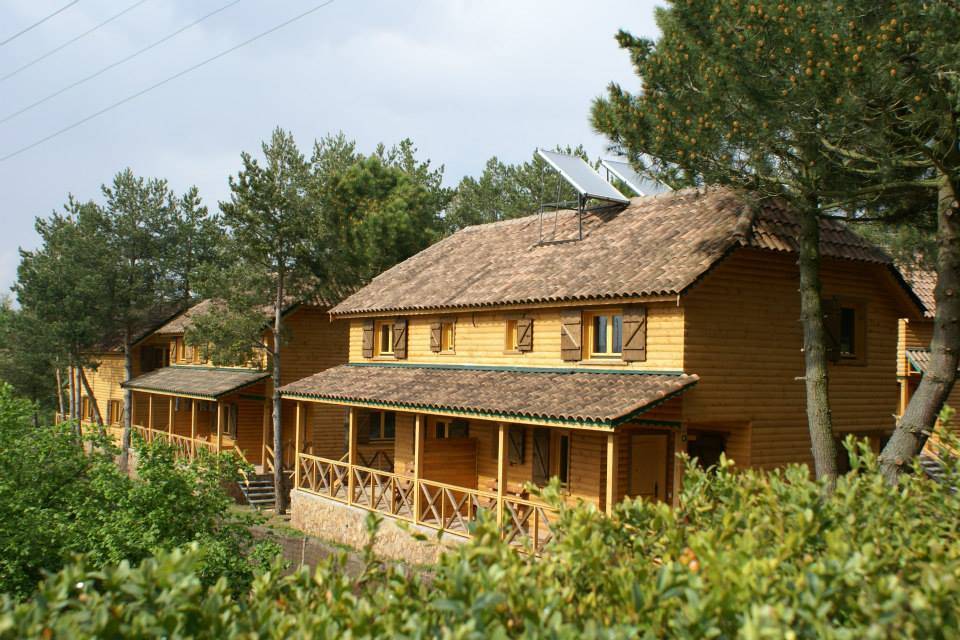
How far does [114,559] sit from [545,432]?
10.5m

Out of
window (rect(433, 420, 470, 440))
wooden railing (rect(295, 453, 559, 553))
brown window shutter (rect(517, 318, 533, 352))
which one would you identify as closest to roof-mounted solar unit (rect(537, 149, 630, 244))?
brown window shutter (rect(517, 318, 533, 352))

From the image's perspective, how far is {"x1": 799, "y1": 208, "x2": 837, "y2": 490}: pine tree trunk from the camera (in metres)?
15.8

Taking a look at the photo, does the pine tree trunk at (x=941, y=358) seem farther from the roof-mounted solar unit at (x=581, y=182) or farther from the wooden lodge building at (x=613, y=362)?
the roof-mounted solar unit at (x=581, y=182)

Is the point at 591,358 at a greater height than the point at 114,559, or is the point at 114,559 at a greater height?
the point at 591,358

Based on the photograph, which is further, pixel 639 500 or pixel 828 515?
pixel 639 500

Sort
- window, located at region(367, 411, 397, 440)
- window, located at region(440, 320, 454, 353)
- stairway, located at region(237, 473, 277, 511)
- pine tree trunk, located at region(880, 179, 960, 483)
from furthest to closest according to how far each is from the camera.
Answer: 1. window, located at region(367, 411, 397, 440)
2. stairway, located at region(237, 473, 277, 511)
3. window, located at region(440, 320, 454, 353)
4. pine tree trunk, located at region(880, 179, 960, 483)

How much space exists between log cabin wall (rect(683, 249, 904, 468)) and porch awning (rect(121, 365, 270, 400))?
18371 millimetres

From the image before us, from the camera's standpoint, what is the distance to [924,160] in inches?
545

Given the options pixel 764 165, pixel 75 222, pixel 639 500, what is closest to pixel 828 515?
pixel 639 500

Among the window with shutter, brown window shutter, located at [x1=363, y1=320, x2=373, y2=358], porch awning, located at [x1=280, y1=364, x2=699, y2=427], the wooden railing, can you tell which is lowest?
the wooden railing

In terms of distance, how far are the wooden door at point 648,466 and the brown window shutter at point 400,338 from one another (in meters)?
8.50

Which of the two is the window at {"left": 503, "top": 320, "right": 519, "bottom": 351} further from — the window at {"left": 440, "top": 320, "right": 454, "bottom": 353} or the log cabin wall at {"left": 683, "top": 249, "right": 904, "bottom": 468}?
the log cabin wall at {"left": 683, "top": 249, "right": 904, "bottom": 468}

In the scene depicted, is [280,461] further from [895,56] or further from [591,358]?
[895,56]

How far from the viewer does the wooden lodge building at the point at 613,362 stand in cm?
1669
